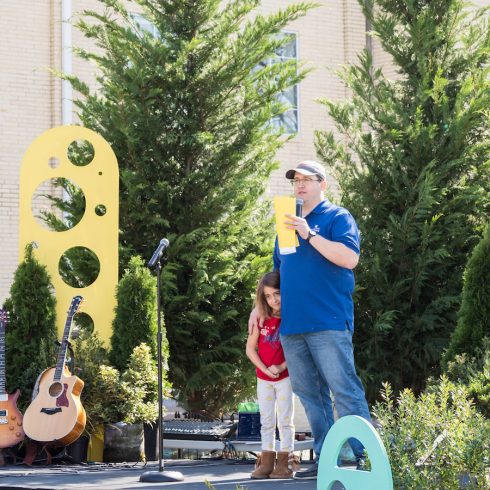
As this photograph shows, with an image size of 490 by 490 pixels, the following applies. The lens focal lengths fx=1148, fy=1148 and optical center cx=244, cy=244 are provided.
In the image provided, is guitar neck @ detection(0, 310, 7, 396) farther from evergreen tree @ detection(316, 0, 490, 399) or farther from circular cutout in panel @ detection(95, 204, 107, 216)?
evergreen tree @ detection(316, 0, 490, 399)

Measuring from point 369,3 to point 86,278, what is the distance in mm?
4204

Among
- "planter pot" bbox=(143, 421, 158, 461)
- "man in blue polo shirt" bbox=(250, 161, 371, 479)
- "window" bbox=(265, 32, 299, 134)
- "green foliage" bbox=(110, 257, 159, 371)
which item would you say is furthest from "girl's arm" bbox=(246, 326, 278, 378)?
"window" bbox=(265, 32, 299, 134)

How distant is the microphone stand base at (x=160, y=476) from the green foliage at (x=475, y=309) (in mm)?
2518

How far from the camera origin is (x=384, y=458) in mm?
4828

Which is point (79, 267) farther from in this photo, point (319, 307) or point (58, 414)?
point (319, 307)

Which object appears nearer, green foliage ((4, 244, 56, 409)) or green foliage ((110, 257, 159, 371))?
green foliage ((4, 244, 56, 409))

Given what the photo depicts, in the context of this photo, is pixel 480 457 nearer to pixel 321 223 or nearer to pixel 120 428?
pixel 321 223

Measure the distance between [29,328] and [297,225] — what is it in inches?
148

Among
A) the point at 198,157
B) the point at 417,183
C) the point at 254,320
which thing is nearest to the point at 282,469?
the point at 254,320

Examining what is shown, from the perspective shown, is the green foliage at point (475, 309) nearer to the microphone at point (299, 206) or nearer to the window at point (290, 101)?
the microphone at point (299, 206)

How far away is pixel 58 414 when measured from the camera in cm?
946

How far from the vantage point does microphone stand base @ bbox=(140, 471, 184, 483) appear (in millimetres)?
8125

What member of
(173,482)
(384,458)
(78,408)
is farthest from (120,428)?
(384,458)

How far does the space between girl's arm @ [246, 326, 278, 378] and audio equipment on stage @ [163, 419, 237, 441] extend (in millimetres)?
1457
